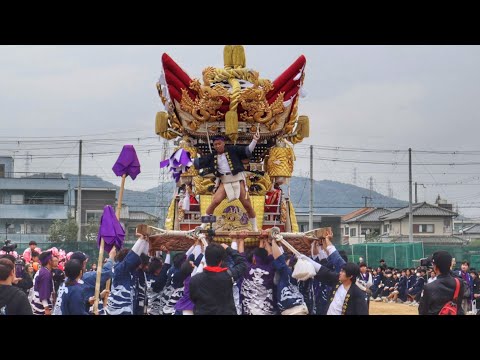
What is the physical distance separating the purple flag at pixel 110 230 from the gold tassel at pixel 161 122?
3.53 meters

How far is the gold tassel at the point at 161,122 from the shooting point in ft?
40.3

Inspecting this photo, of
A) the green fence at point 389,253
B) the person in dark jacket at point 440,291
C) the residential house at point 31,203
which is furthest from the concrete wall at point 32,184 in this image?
the person in dark jacket at point 440,291

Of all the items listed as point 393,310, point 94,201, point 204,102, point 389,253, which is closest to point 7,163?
point 94,201

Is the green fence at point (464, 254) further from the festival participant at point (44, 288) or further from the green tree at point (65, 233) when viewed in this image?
the festival participant at point (44, 288)

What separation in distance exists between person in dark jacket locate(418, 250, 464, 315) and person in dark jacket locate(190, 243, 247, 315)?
1.82 meters

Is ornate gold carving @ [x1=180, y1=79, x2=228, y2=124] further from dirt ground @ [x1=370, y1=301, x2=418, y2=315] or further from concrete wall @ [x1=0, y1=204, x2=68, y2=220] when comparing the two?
concrete wall @ [x1=0, y1=204, x2=68, y2=220]

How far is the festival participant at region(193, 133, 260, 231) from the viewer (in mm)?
10508

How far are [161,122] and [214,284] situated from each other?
600cm

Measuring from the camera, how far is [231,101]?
446 inches

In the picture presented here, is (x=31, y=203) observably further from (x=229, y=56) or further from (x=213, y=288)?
(x=213, y=288)

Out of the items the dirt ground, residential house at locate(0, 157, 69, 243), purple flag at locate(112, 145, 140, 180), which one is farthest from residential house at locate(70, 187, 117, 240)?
purple flag at locate(112, 145, 140, 180)

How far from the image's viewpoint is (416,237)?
50.3 m

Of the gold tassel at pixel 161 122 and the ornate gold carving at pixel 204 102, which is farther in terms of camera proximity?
the gold tassel at pixel 161 122

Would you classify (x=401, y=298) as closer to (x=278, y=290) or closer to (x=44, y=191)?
(x=278, y=290)
